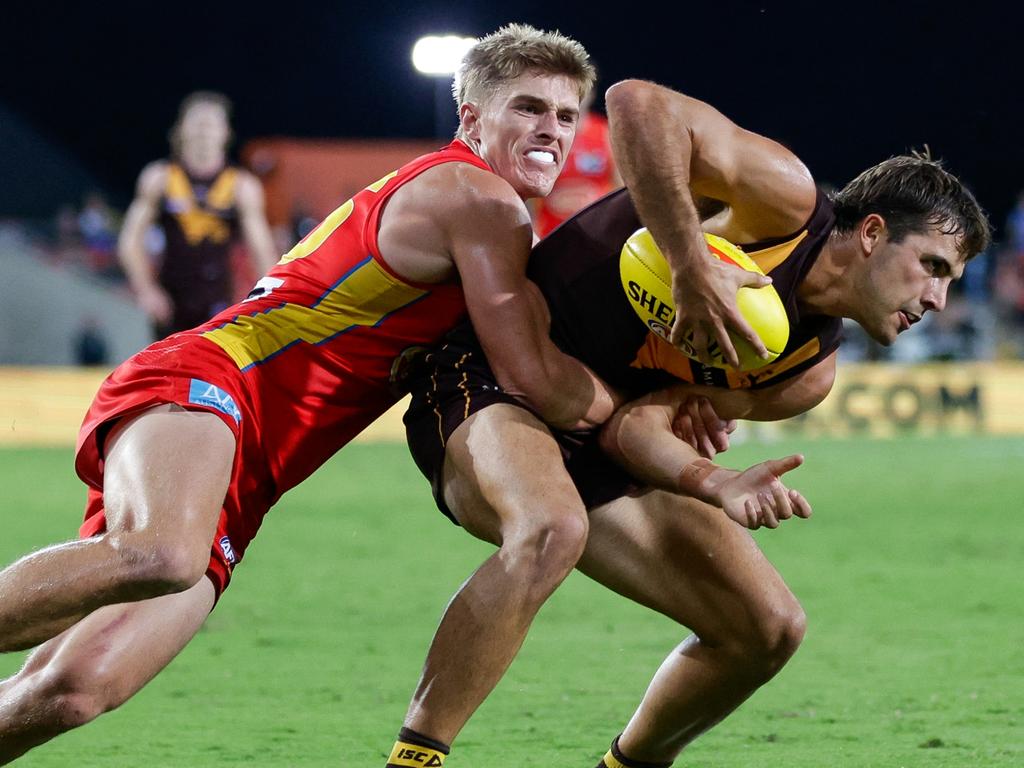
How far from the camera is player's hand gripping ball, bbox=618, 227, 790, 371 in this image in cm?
382

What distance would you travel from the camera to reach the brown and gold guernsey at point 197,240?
10570 mm

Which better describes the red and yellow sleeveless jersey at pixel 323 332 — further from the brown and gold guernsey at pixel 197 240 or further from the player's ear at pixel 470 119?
the brown and gold guernsey at pixel 197 240

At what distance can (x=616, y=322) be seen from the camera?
4223mm

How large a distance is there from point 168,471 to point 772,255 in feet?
5.33

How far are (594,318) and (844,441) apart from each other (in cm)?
1142

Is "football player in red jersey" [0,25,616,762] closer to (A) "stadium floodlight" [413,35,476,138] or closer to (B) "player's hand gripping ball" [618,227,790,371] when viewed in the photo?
(B) "player's hand gripping ball" [618,227,790,371]

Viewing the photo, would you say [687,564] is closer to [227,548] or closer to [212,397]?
[227,548]

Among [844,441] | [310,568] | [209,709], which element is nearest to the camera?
[209,709]

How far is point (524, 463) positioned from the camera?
390 cm

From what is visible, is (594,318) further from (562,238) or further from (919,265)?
(919,265)

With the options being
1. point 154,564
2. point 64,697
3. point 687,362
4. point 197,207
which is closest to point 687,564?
point 687,362

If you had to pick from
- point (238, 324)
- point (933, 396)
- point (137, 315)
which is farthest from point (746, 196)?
point (137, 315)

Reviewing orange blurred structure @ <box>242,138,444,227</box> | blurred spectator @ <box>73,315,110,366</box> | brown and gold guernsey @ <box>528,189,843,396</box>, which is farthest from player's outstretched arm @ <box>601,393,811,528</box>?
orange blurred structure @ <box>242,138,444,227</box>

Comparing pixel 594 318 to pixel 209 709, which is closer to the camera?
pixel 594 318
